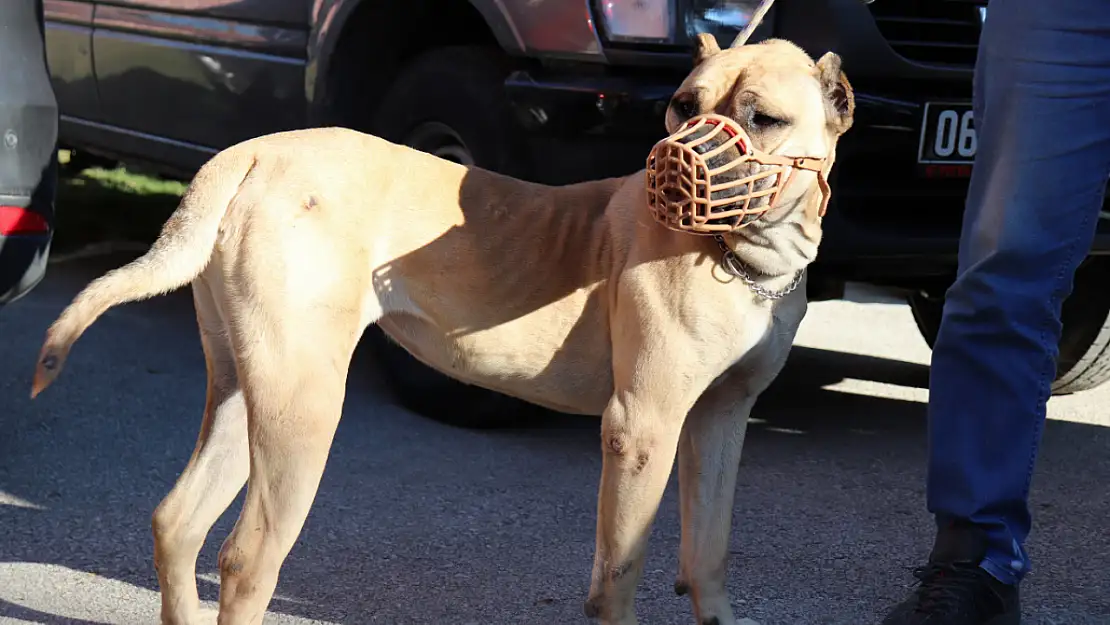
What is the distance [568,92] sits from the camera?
142 inches

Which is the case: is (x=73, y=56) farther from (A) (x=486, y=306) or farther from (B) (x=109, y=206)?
(A) (x=486, y=306)

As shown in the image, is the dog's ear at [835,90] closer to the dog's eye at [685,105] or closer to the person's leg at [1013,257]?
the dog's eye at [685,105]

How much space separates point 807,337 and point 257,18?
9.14 ft

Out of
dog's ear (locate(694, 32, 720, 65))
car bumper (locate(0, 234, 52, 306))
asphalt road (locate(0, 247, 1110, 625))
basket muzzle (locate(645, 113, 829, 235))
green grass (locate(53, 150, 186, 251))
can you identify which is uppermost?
dog's ear (locate(694, 32, 720, 65))

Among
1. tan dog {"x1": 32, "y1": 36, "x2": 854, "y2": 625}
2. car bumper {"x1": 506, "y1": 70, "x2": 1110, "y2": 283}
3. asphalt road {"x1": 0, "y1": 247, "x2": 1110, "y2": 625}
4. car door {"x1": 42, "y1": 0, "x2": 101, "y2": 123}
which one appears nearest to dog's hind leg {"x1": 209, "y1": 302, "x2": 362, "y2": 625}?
tan dog {"x1": 32, "y1": 36, "x2": 854, "y2": 625}

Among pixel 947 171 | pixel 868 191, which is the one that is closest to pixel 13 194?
pixel 868 191

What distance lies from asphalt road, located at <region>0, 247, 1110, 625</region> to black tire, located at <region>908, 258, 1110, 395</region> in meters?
0.20

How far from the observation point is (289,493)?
2.63m

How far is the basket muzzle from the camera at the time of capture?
243 centimetres

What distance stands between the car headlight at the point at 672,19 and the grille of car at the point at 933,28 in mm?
382

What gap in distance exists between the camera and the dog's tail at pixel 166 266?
8.06 feet

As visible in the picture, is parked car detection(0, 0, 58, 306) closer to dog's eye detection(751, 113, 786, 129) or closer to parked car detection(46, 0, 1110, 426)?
parked car detection(46, 0, 1110, 426)

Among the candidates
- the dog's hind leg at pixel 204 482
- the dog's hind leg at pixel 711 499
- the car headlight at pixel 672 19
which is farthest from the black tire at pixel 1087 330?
the dog's hind leg at pixel 204 482

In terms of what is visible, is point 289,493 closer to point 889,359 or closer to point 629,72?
point 629,72
